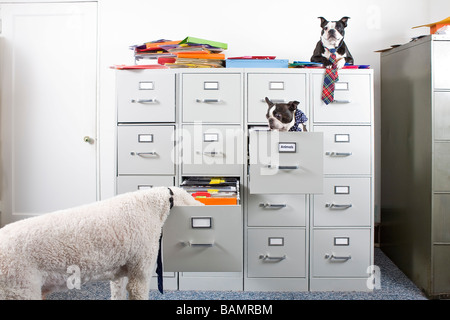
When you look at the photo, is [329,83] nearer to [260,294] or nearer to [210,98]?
[210,98]

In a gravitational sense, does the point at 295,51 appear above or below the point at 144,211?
above

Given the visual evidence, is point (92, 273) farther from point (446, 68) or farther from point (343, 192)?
point (446, 68)

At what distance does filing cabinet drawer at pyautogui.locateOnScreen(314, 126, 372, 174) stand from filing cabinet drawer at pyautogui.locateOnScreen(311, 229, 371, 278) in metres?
0.39

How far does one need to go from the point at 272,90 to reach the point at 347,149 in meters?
0.59

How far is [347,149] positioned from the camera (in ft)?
7.83

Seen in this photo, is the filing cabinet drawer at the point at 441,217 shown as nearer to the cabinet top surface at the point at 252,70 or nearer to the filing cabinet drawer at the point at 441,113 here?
the filing cabinet drawer at the point at 441,113

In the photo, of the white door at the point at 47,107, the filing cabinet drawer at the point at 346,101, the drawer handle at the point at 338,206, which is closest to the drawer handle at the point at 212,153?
the filing cabinet drawer at the point at 346,101

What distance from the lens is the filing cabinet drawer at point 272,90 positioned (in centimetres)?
237

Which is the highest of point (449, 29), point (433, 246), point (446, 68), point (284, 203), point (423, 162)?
point (449, 29)

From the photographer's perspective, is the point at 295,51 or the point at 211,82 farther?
the point at 295,51

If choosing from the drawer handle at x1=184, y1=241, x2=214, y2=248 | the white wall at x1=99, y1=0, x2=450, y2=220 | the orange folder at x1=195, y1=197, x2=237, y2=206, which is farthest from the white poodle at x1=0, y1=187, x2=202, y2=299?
the white wall at x1=99, y1=0, x2=450, y2=220

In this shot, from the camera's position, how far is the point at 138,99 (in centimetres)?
238

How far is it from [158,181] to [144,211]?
3.36 feet
